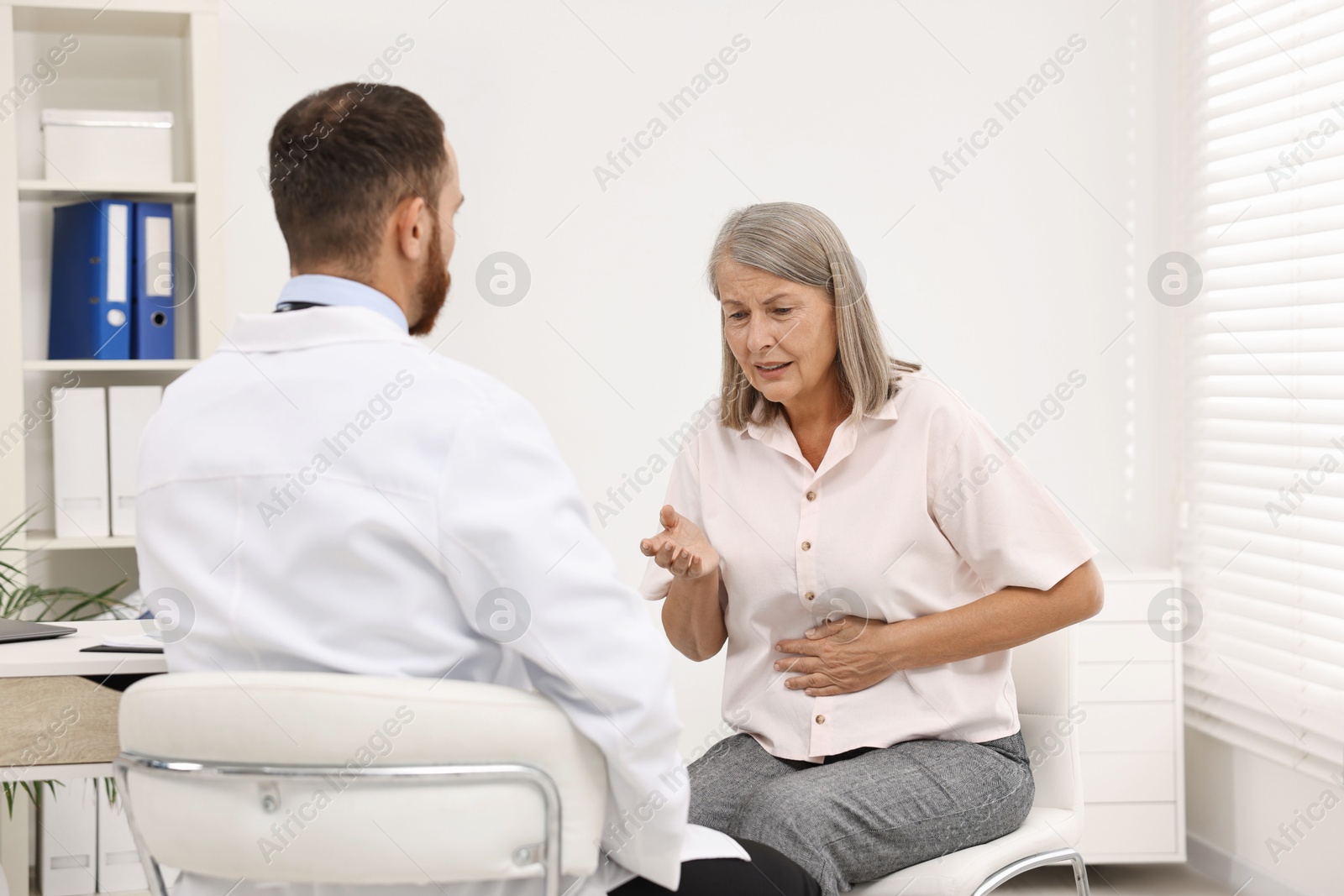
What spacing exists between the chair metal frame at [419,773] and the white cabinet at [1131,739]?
7.53ft

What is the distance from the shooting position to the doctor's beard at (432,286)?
1297 millimetres

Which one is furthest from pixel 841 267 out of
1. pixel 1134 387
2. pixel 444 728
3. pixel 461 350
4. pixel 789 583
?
pixel 1134 387

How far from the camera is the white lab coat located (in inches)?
43.0

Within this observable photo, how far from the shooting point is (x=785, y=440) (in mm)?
1952

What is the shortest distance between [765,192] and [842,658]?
184 cm

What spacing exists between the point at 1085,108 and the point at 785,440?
2030 mm

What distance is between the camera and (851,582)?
5.95 ft

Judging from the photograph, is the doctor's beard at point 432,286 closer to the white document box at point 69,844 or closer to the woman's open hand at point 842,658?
the woman's open hand at point 842,658

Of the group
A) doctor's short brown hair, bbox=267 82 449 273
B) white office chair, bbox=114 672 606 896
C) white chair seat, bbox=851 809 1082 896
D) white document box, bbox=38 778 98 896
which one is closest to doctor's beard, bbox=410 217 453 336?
doctor's short brown hair, bbox=267 82 449 273

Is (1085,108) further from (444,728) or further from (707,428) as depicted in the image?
(444,728)

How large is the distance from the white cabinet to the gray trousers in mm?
1375

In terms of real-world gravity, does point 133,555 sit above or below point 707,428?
below

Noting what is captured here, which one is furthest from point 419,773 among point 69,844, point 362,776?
point 69,844

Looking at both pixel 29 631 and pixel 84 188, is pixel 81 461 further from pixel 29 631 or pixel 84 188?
pixel 29 631
